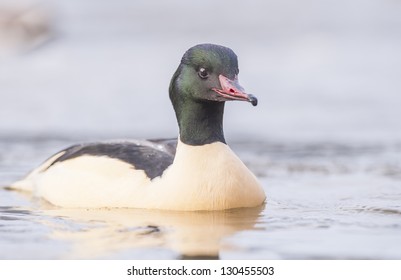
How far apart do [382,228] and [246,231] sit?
1.13m

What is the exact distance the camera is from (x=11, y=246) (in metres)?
8.57

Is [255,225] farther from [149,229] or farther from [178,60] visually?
[178,60]

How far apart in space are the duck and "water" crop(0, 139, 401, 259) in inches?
5.8

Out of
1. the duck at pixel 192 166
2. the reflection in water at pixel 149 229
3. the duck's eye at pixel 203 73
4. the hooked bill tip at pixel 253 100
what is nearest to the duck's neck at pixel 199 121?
the duck at pixel 192 166

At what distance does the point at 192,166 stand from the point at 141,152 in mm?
842

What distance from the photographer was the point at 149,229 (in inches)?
363

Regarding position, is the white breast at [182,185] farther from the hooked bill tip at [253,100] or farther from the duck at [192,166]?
the hooked bill tip at [253,100]

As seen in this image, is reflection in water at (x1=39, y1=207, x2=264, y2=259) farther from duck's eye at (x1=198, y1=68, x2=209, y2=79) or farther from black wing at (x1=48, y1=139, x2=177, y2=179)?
duck's eye at (x1=198, y1=68, x2=209, y2=79)

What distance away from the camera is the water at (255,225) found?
834 cm

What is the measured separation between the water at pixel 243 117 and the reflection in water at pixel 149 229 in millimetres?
20

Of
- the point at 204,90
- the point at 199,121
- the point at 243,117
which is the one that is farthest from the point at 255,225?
the point at 243,117

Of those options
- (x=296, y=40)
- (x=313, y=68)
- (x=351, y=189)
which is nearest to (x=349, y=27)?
(x=296, y=40)

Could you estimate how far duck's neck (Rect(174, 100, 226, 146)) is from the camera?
33.1 feet

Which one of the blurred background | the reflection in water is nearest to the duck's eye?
the reflection in water
